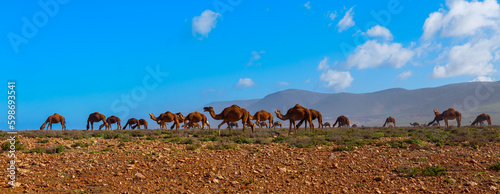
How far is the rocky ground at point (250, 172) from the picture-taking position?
28.1 feet

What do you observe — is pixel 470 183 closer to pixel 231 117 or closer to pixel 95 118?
pixel 231 117

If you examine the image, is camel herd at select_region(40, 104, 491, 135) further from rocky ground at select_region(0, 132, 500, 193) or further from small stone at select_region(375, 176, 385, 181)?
small stone at select_region(375, 176, 385, 181)

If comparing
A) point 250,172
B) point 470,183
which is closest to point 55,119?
point 250,172

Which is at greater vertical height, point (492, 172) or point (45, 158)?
point (45, 158)

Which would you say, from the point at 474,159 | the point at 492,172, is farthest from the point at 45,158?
the point at 474,159

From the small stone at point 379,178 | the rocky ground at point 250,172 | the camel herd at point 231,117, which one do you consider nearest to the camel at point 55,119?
the camel herd at point 231,117

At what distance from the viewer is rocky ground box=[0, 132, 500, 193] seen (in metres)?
8.56

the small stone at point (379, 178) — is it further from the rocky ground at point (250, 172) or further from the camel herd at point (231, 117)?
the camel herd at point (231, 117)

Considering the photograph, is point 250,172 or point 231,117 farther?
point 231,117

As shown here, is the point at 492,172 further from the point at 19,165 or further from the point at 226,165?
the point at 19,165

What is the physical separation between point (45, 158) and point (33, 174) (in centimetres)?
304

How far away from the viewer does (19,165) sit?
10391mm

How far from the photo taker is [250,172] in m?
10.2

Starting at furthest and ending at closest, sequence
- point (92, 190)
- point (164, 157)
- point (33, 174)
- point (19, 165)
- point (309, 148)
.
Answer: point (309, 148) < point (164, 157) < point (19, 165) < point (33, 174) < point (92, 190)
